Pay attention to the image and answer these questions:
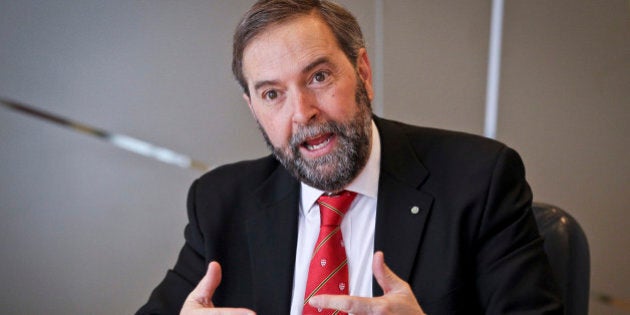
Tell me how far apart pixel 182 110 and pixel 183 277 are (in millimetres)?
1091

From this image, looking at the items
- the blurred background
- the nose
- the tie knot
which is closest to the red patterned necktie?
the tie knot

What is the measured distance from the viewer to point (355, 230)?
6.42ft

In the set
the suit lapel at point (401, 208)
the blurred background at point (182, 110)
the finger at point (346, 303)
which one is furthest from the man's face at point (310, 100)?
the blurred background at point (182, 110)

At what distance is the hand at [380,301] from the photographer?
1.45m

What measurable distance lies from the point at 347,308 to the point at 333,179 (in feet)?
1.80

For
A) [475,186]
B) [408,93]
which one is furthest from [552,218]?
[408,93]

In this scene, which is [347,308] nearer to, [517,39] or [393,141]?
[393,141]

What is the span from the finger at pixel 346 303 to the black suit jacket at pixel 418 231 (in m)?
0.37

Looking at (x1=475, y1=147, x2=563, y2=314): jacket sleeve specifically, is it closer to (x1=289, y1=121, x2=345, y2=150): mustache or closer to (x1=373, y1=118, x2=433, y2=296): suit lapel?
(x1=373, y1=118, x2=433, y2=296): suit lapel

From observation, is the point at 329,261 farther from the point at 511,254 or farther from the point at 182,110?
the point at 182,110

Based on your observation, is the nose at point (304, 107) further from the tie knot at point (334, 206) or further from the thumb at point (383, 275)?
the thumb at point (383, 275)

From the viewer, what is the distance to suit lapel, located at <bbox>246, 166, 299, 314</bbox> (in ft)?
6.33

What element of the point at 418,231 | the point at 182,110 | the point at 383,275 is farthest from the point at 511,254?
the point at 182,110

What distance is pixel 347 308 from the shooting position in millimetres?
1459
